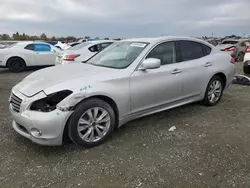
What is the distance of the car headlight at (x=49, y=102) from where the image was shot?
122 inches

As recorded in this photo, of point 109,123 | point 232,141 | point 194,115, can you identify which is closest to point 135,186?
point 109,123

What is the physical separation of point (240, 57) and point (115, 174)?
14.2m

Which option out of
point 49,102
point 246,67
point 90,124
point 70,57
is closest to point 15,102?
point 49,102

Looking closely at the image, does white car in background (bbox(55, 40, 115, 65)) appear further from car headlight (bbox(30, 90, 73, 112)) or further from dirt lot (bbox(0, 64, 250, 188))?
car headlight (bbox(30, 90, 73, 112))

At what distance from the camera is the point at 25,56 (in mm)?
10844

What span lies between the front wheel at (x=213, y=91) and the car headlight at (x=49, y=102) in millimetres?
3089

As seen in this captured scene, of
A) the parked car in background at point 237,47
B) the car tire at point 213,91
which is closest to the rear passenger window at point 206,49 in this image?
the car tire at point 213,91

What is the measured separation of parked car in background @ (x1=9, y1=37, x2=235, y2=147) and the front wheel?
0.09 ft

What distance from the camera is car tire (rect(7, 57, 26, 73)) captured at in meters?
10.6

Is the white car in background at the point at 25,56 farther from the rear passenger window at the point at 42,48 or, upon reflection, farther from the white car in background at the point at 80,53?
the white car in background at the point at 80,53

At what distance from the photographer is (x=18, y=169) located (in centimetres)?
291

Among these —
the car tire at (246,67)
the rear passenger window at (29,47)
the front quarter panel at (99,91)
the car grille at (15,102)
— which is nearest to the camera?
the front quarter panel at (99,91)

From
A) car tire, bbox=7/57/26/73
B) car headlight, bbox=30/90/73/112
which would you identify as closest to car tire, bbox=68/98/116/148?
car headlight, bbox=30/90/73/112

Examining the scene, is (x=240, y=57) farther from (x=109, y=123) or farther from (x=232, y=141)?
(x=109, y=123)
